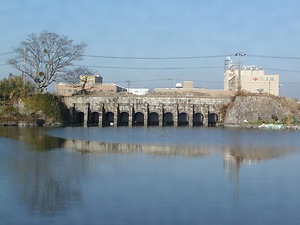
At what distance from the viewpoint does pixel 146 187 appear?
14273 mm

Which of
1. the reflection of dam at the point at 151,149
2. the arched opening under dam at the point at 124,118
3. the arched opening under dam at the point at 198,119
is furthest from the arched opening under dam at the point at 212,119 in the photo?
the reflection of dam at the point at 151,149

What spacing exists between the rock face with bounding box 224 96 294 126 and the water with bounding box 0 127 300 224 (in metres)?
32.8

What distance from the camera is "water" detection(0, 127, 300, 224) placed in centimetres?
1095

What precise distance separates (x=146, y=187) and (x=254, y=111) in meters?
44.2

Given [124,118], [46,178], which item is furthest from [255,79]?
[46,178]

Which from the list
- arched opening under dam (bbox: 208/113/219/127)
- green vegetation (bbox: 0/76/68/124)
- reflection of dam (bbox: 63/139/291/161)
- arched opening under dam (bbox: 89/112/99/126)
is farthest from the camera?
arched opening under dam (bbox: 89/112/99/126)

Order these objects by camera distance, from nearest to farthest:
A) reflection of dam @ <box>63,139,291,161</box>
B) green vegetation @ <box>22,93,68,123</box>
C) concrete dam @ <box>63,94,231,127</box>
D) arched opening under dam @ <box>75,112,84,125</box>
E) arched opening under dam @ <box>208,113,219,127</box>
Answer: reflection of dam @ <box>63,139,291,161</box> < green vegetation @ <box>22,93,68,123</box> < concrete dam @ <box>63,94,231,127</box> < arched opening under dam @ <box>75,112,84,125</box> < arched opening under dam @ <box>208,113,219,127</box>

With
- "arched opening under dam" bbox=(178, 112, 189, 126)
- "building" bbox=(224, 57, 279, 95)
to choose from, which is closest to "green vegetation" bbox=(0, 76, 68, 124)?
"arched opening under dam" bbox=(178, 112, 189, 126)

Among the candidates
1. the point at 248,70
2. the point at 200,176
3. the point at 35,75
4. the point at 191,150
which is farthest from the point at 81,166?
the point at 248,70

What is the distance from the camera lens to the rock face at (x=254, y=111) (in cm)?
5591

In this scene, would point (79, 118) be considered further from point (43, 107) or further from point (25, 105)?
point (25, 105)

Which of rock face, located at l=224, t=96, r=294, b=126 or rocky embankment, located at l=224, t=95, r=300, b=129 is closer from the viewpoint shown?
rocky embankment, located at l=224, t=95, r=300, b=129

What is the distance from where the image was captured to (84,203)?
11.9 meters

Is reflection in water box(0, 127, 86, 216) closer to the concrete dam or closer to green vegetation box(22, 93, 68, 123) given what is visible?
green vegetation box(22, 93, 68, 123)
